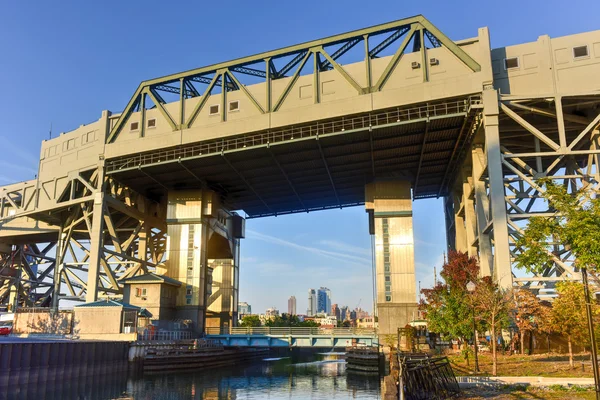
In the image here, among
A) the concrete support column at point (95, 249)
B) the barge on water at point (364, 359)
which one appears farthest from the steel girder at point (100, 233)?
the barge on water at point (364, 359)

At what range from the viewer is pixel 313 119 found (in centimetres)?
4647

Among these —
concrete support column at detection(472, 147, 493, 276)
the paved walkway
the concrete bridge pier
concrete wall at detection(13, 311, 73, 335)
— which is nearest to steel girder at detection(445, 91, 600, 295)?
concrete support column at detection(472, 147, 493, 276)

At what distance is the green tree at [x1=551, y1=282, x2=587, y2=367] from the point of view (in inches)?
1073

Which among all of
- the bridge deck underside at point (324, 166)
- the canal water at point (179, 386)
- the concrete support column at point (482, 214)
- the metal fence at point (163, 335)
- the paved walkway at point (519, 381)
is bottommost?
the canal water at point (179, 386)

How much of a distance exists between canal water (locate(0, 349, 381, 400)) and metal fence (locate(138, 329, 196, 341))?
165 inches

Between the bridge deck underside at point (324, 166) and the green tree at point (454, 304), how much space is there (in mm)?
12242

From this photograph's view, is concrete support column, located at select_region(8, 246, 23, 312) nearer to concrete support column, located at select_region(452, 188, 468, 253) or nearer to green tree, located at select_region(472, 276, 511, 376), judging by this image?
concrete support column, located at select_region(452, 188, 468, 253)

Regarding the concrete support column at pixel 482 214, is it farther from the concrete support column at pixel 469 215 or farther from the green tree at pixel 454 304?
the concrete support column at pixel 469 215

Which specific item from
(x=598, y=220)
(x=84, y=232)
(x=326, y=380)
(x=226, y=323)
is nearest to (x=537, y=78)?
(x=598, y=220)

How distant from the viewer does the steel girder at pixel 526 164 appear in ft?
125

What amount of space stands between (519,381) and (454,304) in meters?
10.0

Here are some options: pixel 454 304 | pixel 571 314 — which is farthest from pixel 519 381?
pixel 454 304

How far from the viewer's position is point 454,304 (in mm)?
32750

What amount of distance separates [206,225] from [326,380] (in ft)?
79.4
